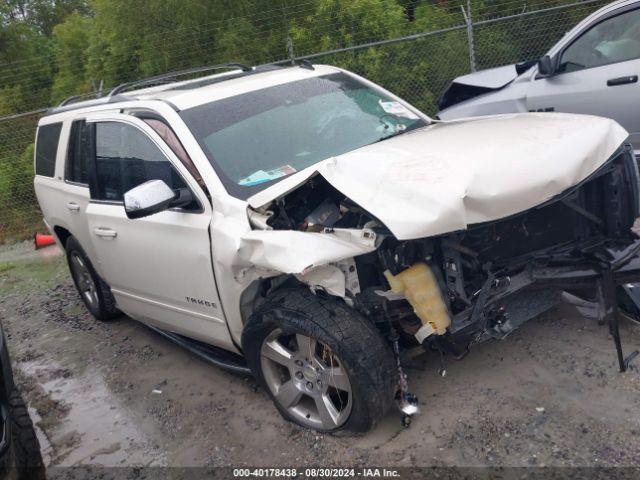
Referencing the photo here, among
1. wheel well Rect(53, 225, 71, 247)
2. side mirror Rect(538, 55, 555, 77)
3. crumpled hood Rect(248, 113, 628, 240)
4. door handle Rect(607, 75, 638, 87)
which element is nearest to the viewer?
crumpled hood Rect(248, 113, 628, 240)

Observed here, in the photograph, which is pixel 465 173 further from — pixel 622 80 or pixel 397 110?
pixel 622 80

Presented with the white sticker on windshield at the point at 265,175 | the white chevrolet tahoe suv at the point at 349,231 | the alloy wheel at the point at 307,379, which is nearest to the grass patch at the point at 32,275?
the white chevrolet tahoe suv at the point at 349,231

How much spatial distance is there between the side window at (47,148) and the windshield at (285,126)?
2.05m

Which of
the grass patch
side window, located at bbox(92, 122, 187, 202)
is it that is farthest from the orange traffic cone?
side window, located at bbox(92, 122, 187, 202)

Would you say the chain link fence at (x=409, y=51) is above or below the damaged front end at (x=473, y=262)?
above

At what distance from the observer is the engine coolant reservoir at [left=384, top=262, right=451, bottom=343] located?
3.23m

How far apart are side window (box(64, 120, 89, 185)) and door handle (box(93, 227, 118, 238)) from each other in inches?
20.7

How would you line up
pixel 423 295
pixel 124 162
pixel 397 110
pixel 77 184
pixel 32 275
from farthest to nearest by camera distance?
pixel 32 275 < pixel 77 184 < pixel 397 110 < pixel 124 162 < pixel 423 295

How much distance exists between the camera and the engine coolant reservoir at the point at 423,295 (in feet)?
10.6

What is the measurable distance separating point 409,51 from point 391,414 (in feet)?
24.4

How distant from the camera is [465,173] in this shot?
121 inches

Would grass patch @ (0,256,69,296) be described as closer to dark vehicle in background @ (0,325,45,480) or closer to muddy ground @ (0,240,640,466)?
muddy ground @ (0,240,640,466)

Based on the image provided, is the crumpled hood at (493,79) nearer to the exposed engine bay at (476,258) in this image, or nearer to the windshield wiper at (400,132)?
the windshield wiper at (400,132)

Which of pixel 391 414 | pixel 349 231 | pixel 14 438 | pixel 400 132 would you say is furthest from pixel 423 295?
pixel 14 438
